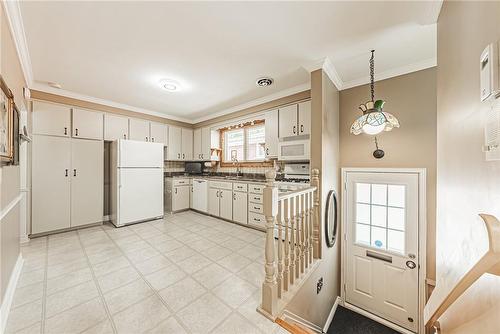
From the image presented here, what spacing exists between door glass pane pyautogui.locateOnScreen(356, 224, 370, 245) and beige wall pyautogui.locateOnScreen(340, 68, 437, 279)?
0.63 m

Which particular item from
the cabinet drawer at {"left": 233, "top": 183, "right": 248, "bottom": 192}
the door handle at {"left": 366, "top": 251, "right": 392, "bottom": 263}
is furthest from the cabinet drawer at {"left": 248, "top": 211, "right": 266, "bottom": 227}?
the door handle at {"left": 366, "top": 251, "right": 392, "bottom": 263}

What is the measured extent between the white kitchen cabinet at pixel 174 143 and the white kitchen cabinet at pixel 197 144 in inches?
15.8

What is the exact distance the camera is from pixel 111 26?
1743 mm

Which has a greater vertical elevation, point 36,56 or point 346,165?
point 36,56

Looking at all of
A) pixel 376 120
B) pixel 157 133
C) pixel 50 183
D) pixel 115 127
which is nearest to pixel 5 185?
pixel 50 183

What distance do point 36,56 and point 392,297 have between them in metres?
5.23

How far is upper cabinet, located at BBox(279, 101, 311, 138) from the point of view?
299 cm

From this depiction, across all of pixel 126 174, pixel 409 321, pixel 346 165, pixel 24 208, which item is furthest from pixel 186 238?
pixel 409 321

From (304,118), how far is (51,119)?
4.13 meters

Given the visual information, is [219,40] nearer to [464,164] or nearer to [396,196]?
[464,164]

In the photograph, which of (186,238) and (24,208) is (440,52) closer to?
(186,238)

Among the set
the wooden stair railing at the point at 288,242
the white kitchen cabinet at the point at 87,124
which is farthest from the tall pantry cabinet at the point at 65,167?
the wooden stair railing at the point at 288,242

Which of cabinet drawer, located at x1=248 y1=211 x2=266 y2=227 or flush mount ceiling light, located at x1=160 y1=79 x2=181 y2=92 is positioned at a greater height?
flush mount ceiling light, located at x1=160 y1=79 x2=181 y2=92

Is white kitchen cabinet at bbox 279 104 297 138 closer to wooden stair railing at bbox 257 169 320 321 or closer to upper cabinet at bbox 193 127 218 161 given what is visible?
wooden stair railing at bbox 257 169 320 321
